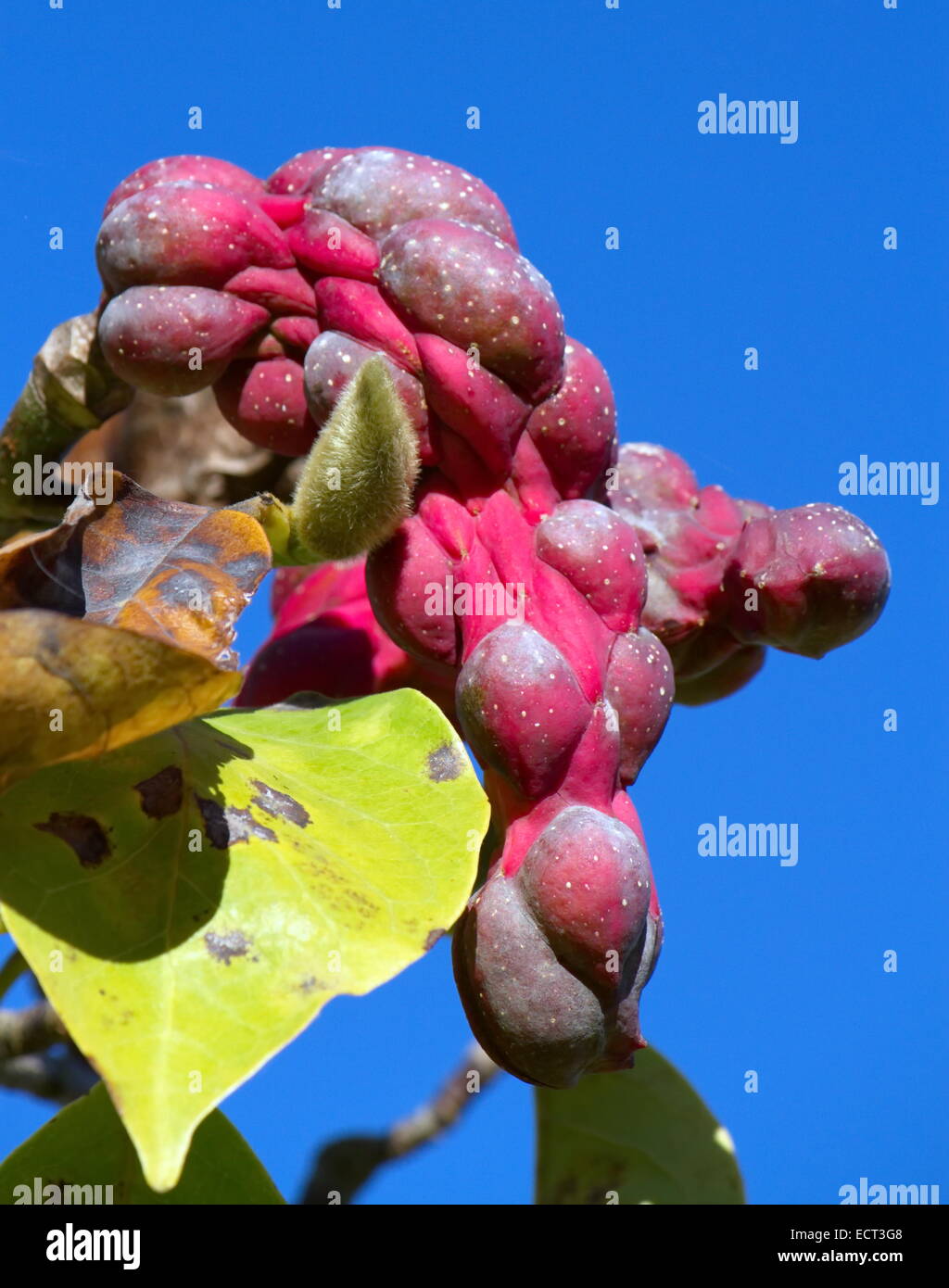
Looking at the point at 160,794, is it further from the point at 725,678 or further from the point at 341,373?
the point at 725,678

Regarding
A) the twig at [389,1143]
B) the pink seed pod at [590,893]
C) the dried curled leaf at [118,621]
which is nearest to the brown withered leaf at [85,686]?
the dried curled leaf at [118,621]

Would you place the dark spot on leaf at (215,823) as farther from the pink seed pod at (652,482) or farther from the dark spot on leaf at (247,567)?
the pink seed pod at (652,482)

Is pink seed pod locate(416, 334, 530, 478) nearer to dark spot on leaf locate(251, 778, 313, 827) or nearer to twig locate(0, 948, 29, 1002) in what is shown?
dark spot on leaf locate(251, 778, 313, 827)

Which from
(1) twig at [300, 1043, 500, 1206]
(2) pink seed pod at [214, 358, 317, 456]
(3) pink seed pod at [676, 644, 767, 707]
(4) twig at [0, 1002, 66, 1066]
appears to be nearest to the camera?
(2) pink seed pod at [214, 358, 317, 456]

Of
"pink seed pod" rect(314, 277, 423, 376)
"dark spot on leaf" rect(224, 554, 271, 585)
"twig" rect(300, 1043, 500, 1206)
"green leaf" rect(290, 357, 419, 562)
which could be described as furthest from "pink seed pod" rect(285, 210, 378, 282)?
"twig" rect(300, 1043, 500, 1206)

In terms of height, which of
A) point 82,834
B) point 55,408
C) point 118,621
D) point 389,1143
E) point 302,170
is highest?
point 302,170

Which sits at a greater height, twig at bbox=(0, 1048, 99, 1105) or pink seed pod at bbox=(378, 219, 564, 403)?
pink seed pod at bbox=(378, 219, 564, 403)

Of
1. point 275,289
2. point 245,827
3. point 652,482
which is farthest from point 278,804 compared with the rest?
point 652,482

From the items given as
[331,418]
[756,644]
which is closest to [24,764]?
[331,418]
